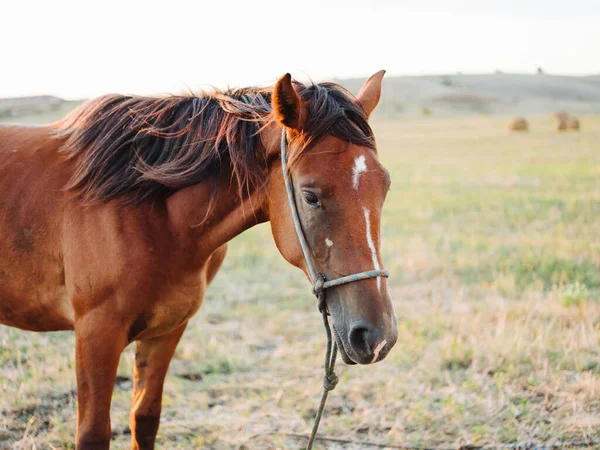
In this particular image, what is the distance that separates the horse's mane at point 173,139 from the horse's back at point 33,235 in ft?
0.45

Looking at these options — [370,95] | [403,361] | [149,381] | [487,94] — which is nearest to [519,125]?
[403,361]

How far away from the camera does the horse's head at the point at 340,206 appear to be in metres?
2.34

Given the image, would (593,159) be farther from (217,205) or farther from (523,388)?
(217,205)

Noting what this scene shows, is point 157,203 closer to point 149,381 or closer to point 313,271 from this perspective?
point 313,271

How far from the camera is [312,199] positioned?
2451 mm

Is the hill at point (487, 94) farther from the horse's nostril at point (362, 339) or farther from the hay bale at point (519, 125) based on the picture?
the horse's nostril at point (362, 339)

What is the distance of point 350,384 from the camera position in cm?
477

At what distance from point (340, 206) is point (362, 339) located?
53 centimetres

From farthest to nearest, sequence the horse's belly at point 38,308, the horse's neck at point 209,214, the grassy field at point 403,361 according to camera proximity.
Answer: the grassy field at point 403,361
the horse's belly at point 38,308
the horse's neck at point 209,214

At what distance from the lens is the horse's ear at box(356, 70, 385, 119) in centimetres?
289

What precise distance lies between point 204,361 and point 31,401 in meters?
1.45

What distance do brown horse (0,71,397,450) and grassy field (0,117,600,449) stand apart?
56.2 inches

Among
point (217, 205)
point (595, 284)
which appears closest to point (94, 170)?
point (217, 205)

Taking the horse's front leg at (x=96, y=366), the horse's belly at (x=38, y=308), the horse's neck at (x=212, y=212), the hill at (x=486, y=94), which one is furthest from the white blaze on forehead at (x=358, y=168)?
the hill at (x=486, y=94)
